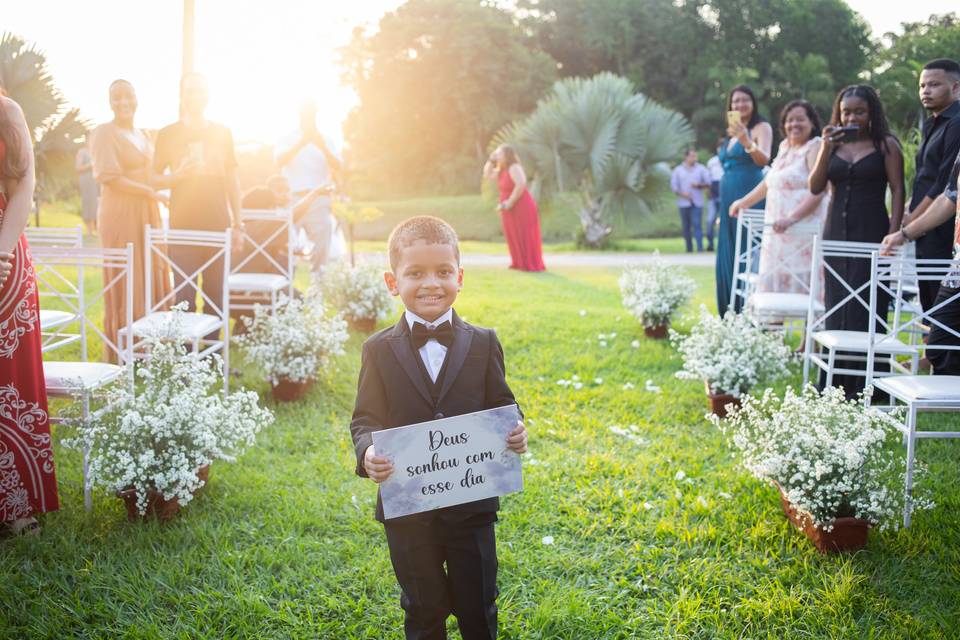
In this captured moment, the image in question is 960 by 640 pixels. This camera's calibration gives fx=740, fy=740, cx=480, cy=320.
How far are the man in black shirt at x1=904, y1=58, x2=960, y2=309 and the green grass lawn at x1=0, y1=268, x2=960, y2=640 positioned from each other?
1.32 metres

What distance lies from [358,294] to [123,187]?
2.48 m

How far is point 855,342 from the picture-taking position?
183 inches

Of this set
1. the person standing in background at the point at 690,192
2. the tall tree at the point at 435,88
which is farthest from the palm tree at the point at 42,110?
the tall tree at the point at 435,88

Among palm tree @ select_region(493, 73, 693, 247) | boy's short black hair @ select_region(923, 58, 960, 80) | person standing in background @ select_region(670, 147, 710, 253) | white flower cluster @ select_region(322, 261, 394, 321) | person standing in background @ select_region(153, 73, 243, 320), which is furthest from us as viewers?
person standing in background @ select_region(670, 147, 710, 253)

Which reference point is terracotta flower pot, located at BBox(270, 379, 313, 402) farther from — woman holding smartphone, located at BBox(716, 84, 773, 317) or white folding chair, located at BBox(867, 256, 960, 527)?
woman holding smartphone, located at BBox(716, 84, 773, 317)

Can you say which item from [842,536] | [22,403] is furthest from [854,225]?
[22,403]

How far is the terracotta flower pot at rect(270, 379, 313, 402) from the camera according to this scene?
553 cm

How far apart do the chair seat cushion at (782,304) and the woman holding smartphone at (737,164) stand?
1.53 metres

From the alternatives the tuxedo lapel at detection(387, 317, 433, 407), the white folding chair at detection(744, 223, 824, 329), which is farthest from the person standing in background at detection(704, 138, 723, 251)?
the tuxedo lapel at detection(387, 317, 433, 407)

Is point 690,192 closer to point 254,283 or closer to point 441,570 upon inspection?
point 254,283

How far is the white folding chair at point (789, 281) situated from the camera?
590 cm

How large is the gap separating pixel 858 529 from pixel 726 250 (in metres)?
4.94

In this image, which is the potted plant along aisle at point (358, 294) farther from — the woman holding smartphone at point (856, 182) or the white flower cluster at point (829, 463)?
the white flower cluster at point (829, 463)

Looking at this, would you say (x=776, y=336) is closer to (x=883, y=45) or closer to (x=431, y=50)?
(x=431, y=50)
